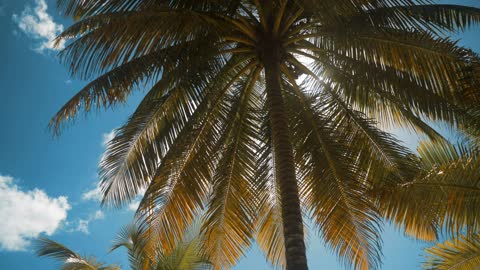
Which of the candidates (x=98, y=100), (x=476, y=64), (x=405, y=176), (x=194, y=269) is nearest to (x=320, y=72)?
(x=405, y=176)

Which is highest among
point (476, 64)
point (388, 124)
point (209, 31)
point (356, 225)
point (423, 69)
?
point (209, 31)

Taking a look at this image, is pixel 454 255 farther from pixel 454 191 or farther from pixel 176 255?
pixel 176 255

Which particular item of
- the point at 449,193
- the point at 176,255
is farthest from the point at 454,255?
the point at 176,255

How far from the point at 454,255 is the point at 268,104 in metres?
5.13

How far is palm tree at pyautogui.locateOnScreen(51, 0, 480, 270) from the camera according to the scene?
339 inches

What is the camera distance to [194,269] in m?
14.5

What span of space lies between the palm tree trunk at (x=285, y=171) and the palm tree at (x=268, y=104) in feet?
0.08

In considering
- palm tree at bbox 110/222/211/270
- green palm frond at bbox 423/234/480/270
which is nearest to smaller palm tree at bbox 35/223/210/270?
palm tree at bbox 110/222/211/270

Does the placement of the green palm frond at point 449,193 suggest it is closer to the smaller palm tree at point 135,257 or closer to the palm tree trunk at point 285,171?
the palm tree trunk at point 285,171

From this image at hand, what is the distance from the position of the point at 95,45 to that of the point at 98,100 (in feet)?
3.53

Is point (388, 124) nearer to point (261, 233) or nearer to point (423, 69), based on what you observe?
point (423, 69)

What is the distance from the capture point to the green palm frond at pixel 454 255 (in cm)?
1052

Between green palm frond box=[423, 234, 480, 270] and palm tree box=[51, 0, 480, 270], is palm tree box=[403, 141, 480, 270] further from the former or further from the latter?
green palm frond box=[423, 234, 480, 270]

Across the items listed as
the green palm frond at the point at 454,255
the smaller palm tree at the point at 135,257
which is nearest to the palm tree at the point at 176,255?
the smaller palm tree at the point at 135,257
